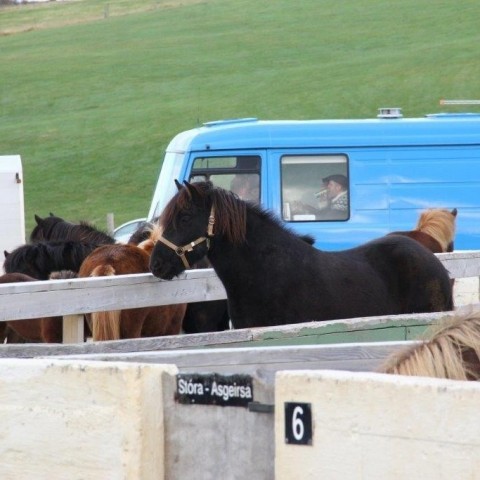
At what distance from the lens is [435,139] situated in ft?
42.8

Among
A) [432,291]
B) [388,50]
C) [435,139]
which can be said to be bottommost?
[432,291]

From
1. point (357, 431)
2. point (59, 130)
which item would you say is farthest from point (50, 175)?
point (357, 431)

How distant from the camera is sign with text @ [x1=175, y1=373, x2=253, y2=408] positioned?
2973mm

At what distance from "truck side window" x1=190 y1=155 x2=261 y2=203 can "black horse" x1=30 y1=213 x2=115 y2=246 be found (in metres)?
2.88

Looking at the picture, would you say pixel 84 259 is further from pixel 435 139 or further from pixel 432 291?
pixel 435 139

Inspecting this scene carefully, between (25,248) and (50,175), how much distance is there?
92.6 feet

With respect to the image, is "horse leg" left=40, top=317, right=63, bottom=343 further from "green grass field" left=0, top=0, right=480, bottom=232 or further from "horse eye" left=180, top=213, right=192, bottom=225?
"green grass field" left=0, top=0, right=480, bottom=232

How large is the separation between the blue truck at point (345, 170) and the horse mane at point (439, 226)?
7.32 feet

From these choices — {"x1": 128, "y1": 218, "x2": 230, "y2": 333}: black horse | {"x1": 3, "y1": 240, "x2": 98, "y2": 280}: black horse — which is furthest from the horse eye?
{"x1": 128, "y1": 218, "x2": 230, "y2": 333}: black horse

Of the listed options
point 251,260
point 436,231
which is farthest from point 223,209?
point 436,231

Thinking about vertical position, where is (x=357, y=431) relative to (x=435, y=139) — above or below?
below

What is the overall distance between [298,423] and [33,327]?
6.14 metres

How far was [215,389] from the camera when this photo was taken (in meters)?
3.01

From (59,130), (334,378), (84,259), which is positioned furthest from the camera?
(59,130)
